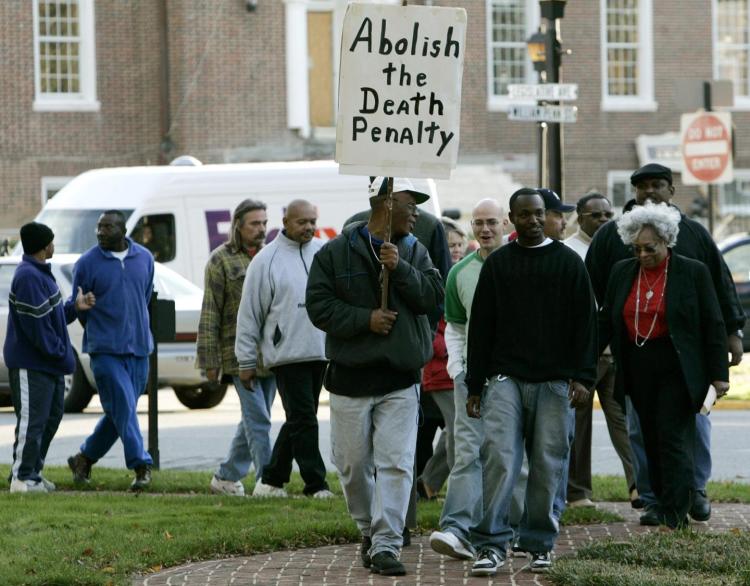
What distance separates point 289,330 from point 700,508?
272cm

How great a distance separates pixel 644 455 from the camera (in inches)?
386

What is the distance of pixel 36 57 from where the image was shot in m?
35.0

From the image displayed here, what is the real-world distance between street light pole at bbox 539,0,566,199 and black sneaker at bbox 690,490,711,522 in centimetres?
922

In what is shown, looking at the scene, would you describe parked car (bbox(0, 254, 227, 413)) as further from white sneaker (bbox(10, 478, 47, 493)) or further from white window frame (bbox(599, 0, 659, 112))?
white window frame (bbox(599, 0, 659, 112))

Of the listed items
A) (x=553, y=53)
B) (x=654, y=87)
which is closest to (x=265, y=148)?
(x=654, y=87)

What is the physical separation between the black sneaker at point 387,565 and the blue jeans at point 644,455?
215 centimetres

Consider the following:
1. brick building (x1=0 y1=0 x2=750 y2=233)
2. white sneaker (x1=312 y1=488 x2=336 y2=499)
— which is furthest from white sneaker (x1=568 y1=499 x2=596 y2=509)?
brick building (x1=0 y1=0 x2=750 y2=233)

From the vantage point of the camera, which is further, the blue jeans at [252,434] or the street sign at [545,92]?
the street sign at [545,92]

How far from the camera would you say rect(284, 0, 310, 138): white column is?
34.8 meters

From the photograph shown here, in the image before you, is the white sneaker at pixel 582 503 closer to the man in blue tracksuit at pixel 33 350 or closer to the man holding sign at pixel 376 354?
the man holding sign at pixel 376 354

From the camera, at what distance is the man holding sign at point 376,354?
827cm

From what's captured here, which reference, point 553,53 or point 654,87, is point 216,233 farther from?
point 654,87

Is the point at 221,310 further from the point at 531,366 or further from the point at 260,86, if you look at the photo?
the point at 260,86

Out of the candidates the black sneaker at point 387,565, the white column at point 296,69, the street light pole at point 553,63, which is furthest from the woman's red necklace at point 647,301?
the white column at point 296,69
